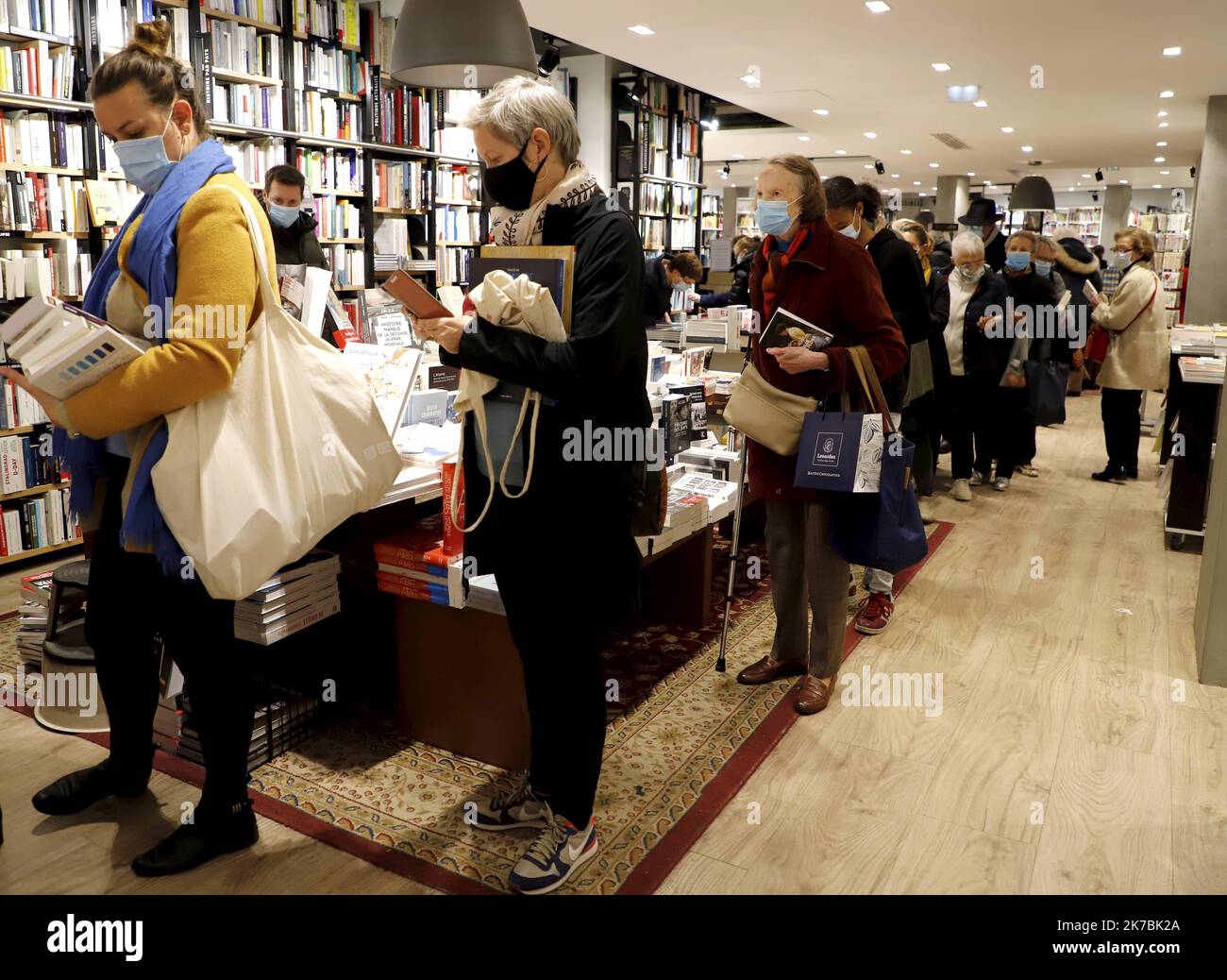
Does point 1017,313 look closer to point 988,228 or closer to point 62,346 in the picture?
point 988,228

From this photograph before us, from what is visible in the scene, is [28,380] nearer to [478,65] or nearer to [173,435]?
[173,435]

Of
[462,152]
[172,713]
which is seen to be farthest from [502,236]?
[462,152]

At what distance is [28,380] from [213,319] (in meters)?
0.37

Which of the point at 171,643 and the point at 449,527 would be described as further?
the point at 449,527

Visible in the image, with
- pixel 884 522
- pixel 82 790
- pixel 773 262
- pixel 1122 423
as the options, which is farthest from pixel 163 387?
pixel 1122 423

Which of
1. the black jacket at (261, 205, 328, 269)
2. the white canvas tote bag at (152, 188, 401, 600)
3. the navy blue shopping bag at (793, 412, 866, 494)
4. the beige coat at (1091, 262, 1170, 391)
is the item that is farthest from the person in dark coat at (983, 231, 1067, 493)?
the white canvas tote bag at (152, 188, 401, 600)

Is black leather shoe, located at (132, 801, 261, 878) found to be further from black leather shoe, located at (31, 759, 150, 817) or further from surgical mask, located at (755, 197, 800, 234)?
surgical mask, located at (755, 197, 800, 234)

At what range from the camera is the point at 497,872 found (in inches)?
85.4

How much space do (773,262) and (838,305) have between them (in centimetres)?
26

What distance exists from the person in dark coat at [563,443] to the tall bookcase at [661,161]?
6.70 metres

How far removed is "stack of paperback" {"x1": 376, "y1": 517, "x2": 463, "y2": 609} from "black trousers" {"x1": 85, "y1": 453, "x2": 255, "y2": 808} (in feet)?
1.86

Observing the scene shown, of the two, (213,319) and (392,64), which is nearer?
(213,319)

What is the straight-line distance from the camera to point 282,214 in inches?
168

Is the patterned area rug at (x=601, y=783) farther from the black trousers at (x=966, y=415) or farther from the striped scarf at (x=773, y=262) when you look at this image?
the black trousers at (x=966, y=415)
